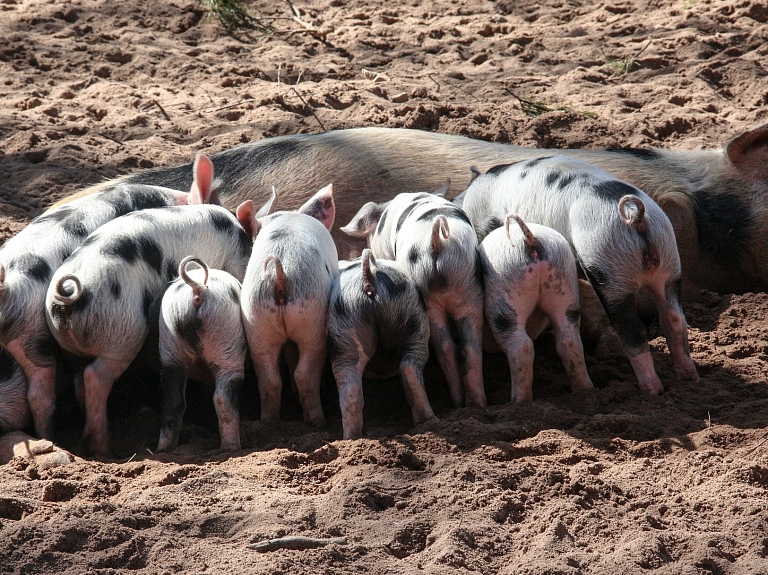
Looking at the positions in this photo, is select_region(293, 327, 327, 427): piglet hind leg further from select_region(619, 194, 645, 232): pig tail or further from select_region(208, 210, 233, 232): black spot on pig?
select_region(619, 194, 645, 232): pig tail

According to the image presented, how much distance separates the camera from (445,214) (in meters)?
3.85

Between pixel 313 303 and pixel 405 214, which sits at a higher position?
pixel 405 214

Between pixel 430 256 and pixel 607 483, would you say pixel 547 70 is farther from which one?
pixel 607 483

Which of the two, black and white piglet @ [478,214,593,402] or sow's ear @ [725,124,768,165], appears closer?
black and white piglet @ [478,214,593,402]

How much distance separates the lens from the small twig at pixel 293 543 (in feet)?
8.27

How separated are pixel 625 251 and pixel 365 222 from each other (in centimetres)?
129

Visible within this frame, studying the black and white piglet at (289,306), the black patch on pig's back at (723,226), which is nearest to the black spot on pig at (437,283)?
the black and white piglet at (289,306)

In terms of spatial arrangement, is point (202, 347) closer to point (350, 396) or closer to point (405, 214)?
point (350, 396)

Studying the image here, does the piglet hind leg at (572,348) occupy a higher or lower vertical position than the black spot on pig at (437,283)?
lower

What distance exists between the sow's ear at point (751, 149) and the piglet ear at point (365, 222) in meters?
1.80

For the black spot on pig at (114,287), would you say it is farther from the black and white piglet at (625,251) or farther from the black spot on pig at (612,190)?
the black spot on pig at (612,190)

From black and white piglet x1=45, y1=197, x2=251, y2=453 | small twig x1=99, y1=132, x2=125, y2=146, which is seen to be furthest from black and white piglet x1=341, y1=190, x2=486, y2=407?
small twig x1=99, y1=132, x2=125, y2=146

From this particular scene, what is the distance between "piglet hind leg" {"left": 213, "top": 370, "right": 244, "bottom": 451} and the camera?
11.3 ft

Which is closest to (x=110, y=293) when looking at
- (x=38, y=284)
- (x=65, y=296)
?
(x=65, y=296)
